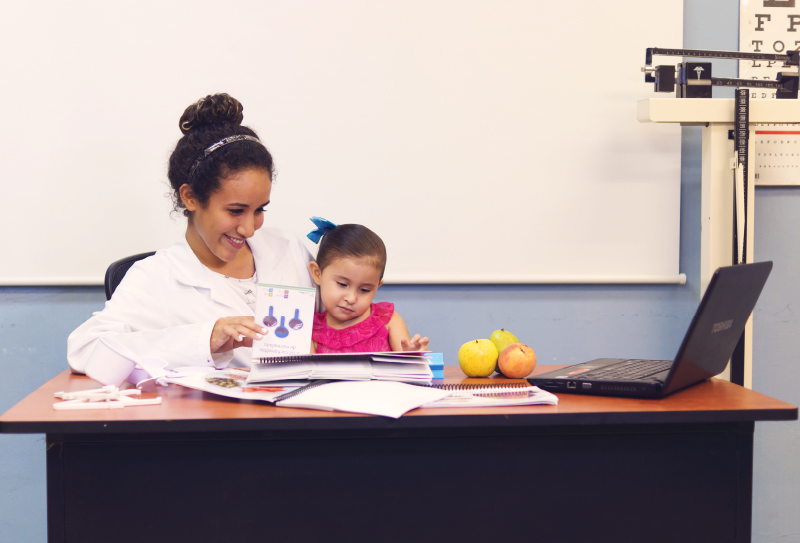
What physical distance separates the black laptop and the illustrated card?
1.58ft

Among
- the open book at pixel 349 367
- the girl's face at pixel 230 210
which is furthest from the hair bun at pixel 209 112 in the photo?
the open book at pixel 349 367

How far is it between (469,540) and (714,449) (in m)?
0.48

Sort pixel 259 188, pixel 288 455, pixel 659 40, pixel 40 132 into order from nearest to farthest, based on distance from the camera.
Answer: pixel 288 455
pixel 259 188
pixel 40 132
pixel 659 40

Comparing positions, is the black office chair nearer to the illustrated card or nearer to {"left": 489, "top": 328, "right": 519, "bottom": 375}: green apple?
the illustrated card

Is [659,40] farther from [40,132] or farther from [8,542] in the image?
[8,542]

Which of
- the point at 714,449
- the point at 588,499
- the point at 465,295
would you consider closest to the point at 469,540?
the point at 588,499

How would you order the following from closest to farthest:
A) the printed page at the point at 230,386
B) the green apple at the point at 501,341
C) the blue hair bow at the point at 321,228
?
the printed page at the point at 230,386, the green apple at the point at 501,341, the blue hair bow at the point at 321,228

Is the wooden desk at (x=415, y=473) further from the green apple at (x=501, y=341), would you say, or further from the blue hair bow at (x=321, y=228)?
the blue hair bow at (x=321, y=228)

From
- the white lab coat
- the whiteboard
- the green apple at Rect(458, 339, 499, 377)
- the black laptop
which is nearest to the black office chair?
the white lab coat

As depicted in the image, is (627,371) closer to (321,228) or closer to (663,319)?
(321,228)

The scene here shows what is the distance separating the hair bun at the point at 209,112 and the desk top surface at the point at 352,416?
0.92m

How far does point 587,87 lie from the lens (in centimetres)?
238

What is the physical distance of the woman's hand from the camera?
1271 mm

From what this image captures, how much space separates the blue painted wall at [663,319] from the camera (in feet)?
7.81
